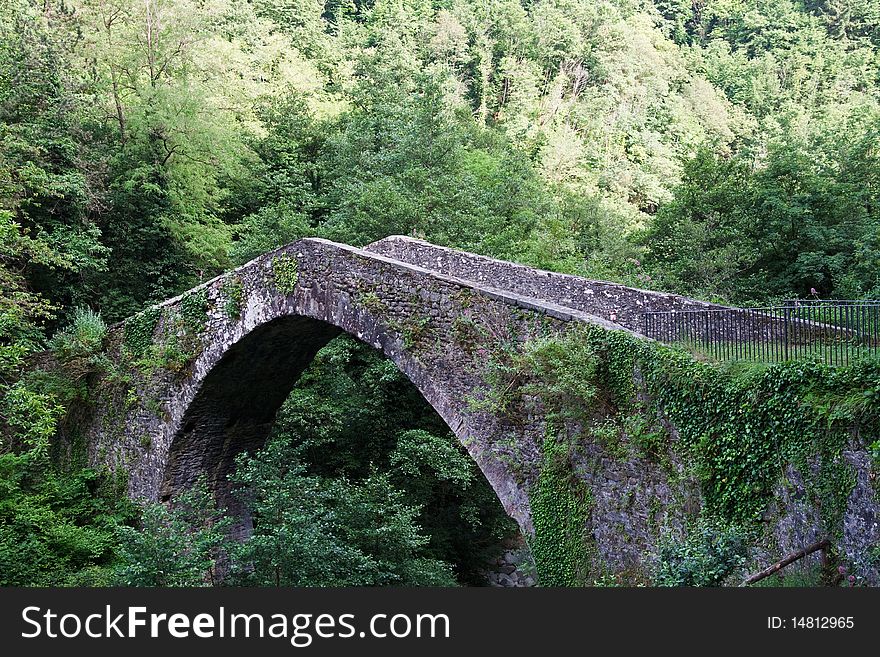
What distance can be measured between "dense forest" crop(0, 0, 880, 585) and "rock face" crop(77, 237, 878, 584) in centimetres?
103

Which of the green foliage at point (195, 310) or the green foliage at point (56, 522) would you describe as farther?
the green foliage at point (195, 310)

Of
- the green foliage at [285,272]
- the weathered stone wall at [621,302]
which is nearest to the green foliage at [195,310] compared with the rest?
the green foliage at [285,272]

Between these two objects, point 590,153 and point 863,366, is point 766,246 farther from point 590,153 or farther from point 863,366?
point 590,153

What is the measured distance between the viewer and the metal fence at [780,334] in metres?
7.40

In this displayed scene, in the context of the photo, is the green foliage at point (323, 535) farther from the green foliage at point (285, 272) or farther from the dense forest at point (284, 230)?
the green foliage at point (285, 272)

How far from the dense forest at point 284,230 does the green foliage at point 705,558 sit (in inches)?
223

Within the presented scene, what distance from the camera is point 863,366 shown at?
5.83m

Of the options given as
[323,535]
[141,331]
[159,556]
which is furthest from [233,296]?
[159,556]

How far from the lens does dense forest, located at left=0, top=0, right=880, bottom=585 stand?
12.9 meters

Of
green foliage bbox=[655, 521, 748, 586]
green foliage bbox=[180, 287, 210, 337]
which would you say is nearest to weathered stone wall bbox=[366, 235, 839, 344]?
green foliage bbox=[655, 521, 748, 586]

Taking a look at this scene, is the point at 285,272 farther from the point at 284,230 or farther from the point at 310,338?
the point at 284,230

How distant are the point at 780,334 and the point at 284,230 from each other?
14.8 metres

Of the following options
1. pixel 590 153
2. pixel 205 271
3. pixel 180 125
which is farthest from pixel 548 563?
pixel 590 153

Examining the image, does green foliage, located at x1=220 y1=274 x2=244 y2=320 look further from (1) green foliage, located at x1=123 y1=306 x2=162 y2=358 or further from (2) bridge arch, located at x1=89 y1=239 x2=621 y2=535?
(1) green foliage, located at x1=123 y1=306 x2=162 y2=358
